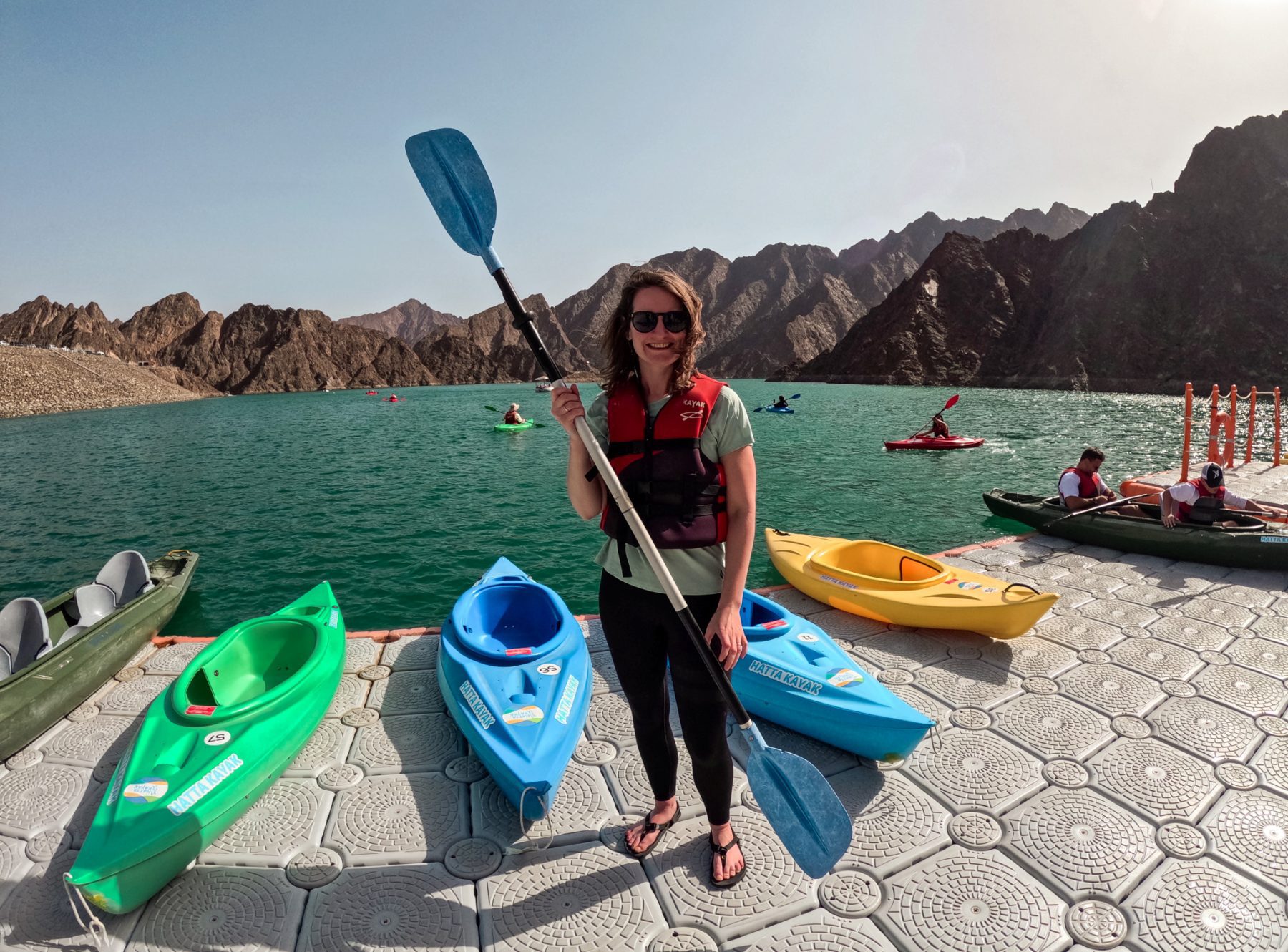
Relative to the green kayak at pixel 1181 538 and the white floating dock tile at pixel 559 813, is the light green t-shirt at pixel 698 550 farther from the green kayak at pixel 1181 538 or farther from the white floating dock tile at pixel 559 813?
the green kayak at pixel 1181 538

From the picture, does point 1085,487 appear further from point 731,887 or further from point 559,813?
point 559,813

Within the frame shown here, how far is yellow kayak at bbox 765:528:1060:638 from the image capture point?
4.98m

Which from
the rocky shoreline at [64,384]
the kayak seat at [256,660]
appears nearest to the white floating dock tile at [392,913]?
the kayak seat at [256,660]

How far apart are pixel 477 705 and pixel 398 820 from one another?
0.73 meters

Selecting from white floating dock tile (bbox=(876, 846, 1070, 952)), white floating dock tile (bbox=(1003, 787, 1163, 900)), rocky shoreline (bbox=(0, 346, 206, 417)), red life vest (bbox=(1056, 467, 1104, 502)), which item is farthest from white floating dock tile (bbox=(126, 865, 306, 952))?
rocky shoreline (bbox=(0, 346, 206, 417))

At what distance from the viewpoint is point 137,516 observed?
15789mm

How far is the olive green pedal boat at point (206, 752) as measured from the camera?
8.80 feet

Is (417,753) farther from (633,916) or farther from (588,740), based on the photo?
(633,916)

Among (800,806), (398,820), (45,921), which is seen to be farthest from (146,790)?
(800,806)

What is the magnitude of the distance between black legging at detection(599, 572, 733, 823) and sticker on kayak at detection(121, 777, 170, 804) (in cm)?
240

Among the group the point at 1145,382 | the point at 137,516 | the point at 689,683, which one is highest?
the point at 689,683

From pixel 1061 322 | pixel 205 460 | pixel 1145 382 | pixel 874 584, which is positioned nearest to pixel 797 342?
pixel 1061 322

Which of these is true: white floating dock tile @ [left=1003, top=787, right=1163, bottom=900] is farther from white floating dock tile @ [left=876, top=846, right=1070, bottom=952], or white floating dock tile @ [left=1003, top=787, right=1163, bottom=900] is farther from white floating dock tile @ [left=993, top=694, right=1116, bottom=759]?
white floating dock tile @ [left=993, top=694, right=1116, bottom=759]

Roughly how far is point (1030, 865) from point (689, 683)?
1900mm
